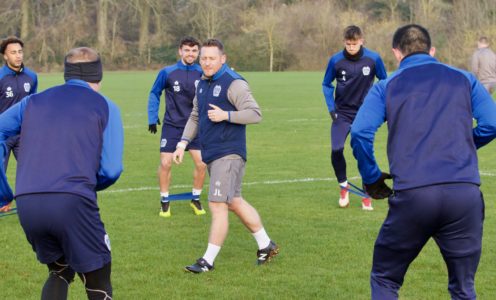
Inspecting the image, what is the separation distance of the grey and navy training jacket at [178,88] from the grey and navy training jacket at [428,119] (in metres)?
5.62

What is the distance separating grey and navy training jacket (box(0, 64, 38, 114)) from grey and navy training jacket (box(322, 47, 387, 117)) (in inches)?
153

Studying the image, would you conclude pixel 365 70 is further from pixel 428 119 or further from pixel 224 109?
pixel 428 119

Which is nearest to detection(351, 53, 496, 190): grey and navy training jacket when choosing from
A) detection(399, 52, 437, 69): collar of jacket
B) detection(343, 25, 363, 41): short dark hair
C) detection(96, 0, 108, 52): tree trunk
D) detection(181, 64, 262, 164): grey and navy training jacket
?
detection(399, 52, 437, 69): collar of jacket

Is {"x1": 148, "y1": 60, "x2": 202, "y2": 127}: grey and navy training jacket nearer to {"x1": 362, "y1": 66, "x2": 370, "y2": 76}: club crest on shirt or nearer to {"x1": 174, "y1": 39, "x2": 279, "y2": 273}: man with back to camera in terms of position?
{"x1": 362, "y1": 66, "x2": 370, "y2": 76}: club crest on shirt

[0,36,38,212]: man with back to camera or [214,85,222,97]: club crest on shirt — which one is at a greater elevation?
[214,85,222,97]: club crest on shirt

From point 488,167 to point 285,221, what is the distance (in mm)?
5593

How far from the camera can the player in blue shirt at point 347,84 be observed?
34.6 ft

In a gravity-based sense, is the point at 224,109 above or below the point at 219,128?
above

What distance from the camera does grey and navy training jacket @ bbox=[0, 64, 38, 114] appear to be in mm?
10664

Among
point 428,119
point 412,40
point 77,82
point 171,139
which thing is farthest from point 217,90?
point 171,139

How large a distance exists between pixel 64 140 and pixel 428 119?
2.13 metres

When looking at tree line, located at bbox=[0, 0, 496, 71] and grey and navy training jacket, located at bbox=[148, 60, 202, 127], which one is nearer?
grey and navy training jacket, located at bbox=[148, 60, 202, 127]

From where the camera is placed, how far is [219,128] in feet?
24.7

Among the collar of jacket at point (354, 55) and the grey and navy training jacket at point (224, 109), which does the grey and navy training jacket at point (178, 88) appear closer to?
the collar of jacket at point (354, 55)
